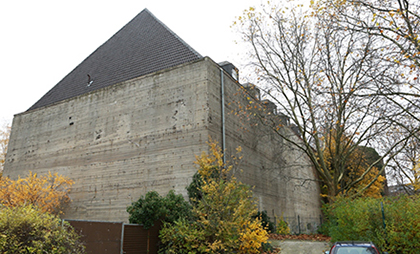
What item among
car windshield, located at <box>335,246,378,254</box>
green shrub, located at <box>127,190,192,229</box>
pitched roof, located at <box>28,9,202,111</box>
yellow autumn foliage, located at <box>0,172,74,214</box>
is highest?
pitched roof, located at <box>28,9,202,111</box>

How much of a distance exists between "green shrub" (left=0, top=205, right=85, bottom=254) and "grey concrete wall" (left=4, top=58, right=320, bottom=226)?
950 centimetres

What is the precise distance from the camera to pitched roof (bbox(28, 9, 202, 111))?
68.0 ft

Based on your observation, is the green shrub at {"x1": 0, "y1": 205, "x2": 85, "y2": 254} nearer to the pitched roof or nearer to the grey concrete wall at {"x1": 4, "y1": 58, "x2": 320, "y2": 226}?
the grey concrete wall at {"x1": 4, "y1": 58, "x2": 320, "y2": 226}

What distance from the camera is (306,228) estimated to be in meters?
29.9

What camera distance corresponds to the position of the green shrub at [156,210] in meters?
12.4

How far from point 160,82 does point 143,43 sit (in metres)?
5.77

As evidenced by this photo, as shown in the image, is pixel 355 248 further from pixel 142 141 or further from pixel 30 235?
pixel 142 141

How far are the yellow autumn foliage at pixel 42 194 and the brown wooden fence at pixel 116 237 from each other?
10.7 meters

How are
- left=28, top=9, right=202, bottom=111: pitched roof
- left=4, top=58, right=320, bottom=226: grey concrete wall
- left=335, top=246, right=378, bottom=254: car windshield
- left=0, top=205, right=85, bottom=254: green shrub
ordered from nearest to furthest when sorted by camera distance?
left=0, top=205, right=85, bottom=254: green shrub < left=335, top=246, right=378, bottom=254: car windshield < left=4, top=58, right=320, bottom=226: grey concrete wall < left=28, top=9, right=202, bottom=111: pitched roof

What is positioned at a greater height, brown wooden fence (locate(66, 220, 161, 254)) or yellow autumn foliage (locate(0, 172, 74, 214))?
yellow autumn foliage (locate(0, 172, 74, 214))

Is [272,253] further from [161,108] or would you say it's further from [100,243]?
[161,108]

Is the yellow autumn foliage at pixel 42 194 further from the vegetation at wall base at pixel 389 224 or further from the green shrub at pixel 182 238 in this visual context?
the vegetation at wall base at pixel 389 224

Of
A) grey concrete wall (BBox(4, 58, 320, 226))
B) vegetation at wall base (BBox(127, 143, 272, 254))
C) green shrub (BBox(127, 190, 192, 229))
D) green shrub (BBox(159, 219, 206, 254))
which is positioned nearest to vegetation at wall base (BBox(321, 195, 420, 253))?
vegetation at wall base (BBox(127, 143, 272, 254))

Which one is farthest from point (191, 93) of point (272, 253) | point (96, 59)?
point (96, 59)
